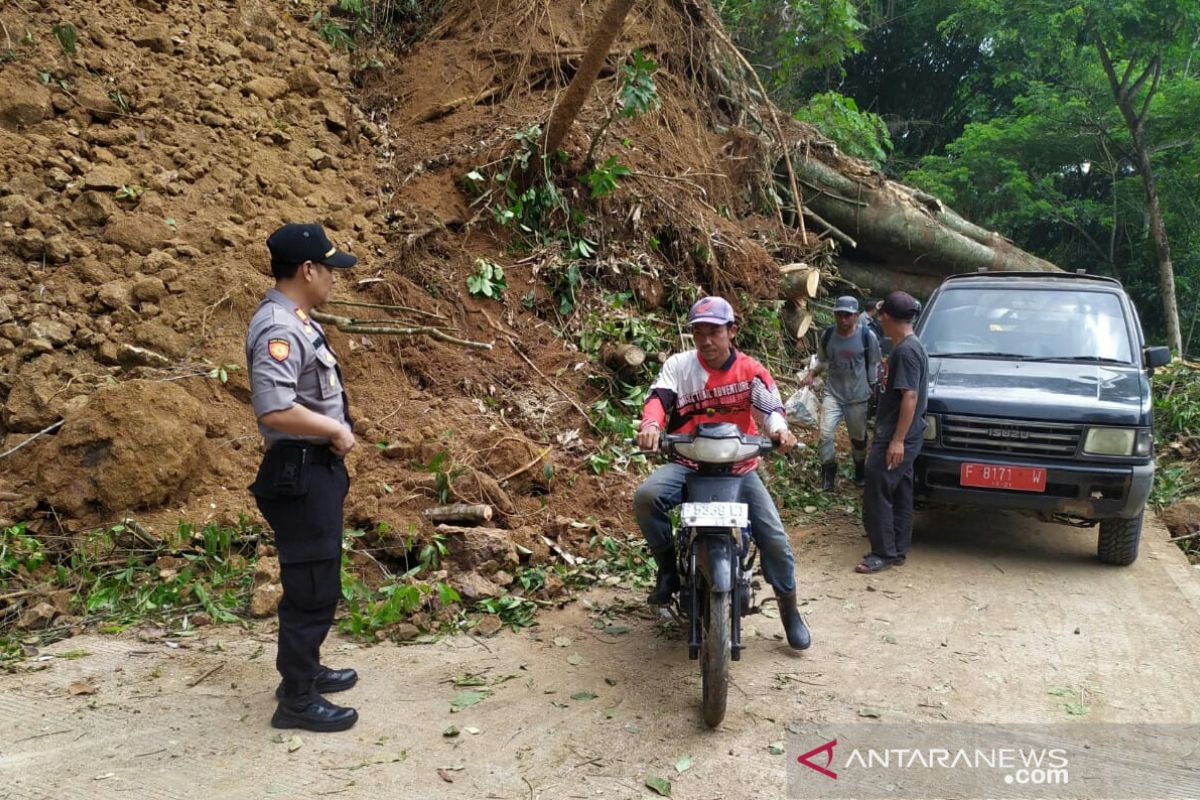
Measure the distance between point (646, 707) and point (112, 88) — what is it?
7.34 metres

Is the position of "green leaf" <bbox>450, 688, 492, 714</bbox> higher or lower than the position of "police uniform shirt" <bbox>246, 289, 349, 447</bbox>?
lower

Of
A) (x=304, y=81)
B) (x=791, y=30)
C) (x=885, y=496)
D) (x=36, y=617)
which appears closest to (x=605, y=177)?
(x=304, y=81)

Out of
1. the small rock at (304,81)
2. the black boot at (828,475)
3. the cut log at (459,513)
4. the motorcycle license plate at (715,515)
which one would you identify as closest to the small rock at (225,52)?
the small rock at (304,81)

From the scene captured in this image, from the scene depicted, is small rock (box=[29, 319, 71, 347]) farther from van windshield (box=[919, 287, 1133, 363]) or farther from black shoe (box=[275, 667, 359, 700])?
van windshield (box=[919, 287, 1133, 363])

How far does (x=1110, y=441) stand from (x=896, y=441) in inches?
56.5

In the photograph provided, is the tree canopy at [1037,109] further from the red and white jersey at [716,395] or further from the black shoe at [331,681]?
the black shoe at [331,681]

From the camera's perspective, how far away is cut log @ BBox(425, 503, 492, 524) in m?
5.79

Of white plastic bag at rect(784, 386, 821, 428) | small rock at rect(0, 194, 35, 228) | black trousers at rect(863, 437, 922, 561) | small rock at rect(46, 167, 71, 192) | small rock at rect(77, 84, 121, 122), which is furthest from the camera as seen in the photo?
white plastic bag at rect(784, 386, 821, 428)

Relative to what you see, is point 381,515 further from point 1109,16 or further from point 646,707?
point 1109,16

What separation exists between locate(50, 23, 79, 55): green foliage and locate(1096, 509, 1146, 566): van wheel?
30.5 ft

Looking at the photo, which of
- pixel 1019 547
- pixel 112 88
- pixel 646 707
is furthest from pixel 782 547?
pixel 112 88

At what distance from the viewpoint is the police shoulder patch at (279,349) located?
11.2 ft

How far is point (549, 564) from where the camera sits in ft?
19.1

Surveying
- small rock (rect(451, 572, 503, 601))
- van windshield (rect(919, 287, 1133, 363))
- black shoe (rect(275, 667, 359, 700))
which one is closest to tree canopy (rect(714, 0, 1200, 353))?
van windshield (rect(919, 287, 1133, 363))
